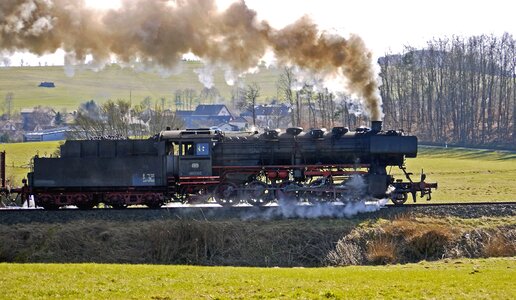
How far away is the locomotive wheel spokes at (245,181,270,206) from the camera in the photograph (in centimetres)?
3319

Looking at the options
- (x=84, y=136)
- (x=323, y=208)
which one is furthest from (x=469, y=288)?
(x=84, y=136)

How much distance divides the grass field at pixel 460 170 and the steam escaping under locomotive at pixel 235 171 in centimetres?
1046

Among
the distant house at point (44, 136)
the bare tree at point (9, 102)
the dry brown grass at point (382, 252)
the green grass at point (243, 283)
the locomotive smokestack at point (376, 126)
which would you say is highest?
the bare tree at point (9, 102)

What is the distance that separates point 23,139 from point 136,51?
95.9 meters

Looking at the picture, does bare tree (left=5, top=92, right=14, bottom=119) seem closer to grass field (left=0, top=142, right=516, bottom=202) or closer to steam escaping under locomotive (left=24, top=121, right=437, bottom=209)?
grass field (left=0, top=142, right=516, bottom=202)

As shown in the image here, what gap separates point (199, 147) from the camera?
110 ft

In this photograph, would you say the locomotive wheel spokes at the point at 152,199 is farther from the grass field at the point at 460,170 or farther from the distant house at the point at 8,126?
the distant house at the point at 8,126

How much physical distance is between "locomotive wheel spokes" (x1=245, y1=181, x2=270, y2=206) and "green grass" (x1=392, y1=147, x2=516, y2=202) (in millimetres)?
13828

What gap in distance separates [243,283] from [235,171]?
46.7 feet

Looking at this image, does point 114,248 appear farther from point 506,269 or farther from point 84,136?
point 84,136

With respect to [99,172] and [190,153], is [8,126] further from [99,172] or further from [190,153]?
[190,153]

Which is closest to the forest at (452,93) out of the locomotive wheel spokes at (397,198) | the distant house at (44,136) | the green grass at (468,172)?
the green grass at (468,172)

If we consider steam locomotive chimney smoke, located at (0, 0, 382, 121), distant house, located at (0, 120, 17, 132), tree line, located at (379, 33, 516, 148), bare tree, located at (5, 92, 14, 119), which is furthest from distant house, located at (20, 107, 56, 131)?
steam locomotive chimney smoke, located at (0, 0, 382, 121)

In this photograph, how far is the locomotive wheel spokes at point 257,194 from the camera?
109 feet
